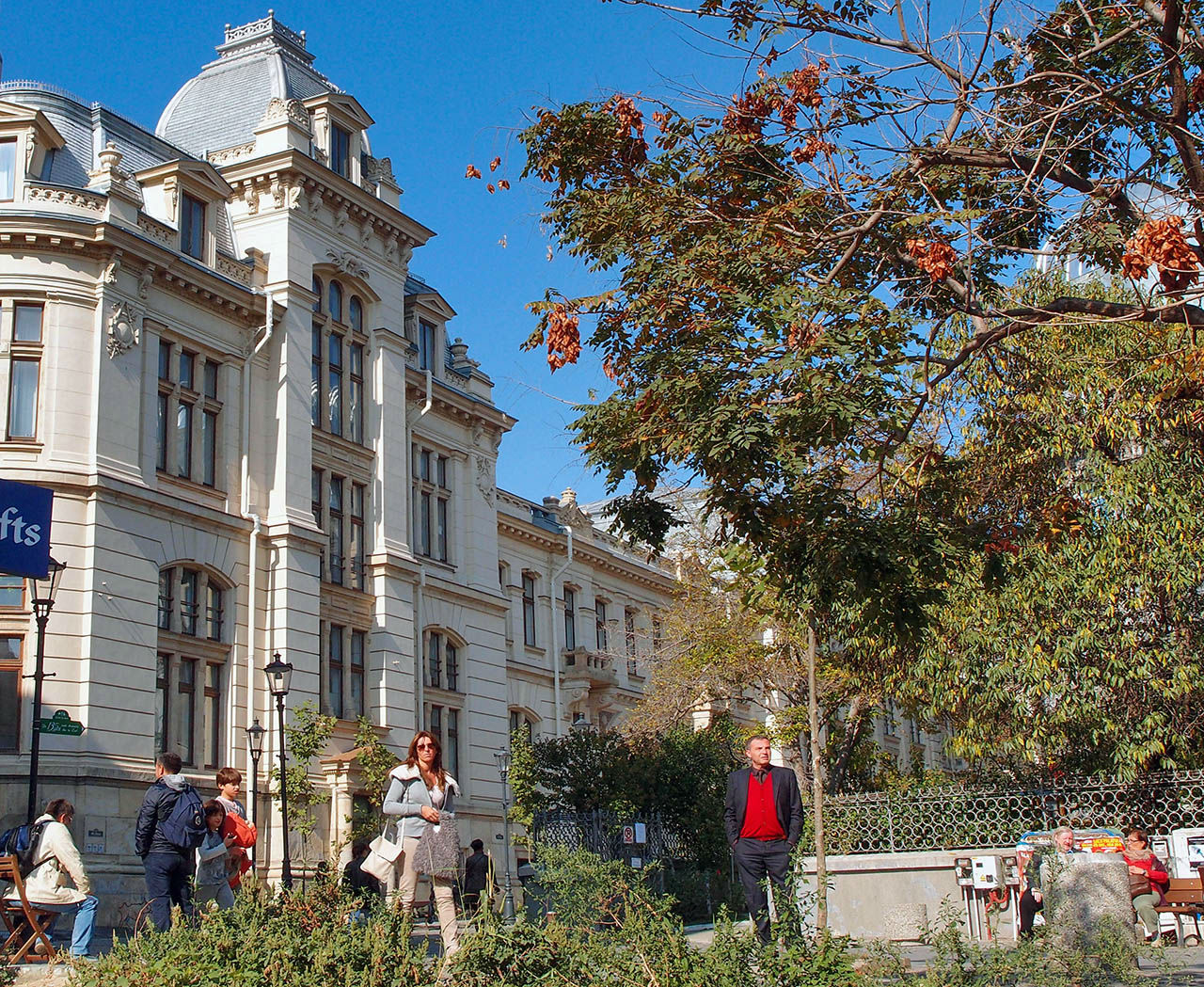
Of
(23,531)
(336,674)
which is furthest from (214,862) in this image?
(336,674)

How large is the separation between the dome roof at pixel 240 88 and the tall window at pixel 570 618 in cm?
1937

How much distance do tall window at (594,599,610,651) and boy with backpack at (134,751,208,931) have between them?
115 ft

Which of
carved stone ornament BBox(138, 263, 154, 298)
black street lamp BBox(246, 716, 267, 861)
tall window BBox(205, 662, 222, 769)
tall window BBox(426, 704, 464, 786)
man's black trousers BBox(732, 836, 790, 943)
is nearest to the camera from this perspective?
man's black trousers BBox(732, 836, 790, 943)

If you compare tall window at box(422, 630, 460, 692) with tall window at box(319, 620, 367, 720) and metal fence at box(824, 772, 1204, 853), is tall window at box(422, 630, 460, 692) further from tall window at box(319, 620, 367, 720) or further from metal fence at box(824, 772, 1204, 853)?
metal fence at box(824, 772, 1204, 853)

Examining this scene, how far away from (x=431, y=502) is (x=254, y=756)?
11170 millimetres

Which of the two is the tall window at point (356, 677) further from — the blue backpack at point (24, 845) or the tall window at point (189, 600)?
the blue backpack at point (24, 845)

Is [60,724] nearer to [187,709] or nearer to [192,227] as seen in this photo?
[187,709]

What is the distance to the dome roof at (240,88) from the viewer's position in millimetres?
33281

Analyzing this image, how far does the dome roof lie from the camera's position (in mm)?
33281

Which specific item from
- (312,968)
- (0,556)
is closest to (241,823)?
(0,556)

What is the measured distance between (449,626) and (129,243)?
13340 mm

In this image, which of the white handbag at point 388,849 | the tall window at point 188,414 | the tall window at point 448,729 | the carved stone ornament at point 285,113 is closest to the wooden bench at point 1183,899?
the white handbag at point 388,849

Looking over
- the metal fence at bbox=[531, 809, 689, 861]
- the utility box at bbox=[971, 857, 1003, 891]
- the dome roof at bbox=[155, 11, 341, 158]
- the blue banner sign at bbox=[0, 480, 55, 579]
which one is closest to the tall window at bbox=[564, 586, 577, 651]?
the metal fence at bbox=[531, 809, 689, 861]

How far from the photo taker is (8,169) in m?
26.5
